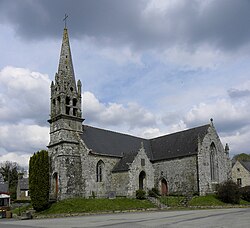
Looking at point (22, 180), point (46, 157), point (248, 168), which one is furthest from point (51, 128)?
point (248, 168)

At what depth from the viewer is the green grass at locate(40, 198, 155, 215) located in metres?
31.5

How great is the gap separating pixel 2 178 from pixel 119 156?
5414 centimetres

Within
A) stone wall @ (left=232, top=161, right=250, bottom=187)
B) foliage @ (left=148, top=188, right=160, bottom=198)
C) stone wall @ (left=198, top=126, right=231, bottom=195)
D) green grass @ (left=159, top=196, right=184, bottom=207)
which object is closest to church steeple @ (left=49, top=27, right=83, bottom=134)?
foliage @ (left=148, top=188, right=160, bottom=198)

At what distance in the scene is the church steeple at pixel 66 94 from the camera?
3981cm

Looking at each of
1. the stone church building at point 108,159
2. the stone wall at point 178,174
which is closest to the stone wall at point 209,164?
the stone church building at point 108,159

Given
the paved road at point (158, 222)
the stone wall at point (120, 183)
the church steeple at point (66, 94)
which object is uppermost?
the church steeple at point (66, 94)

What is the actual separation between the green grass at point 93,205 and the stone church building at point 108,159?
12.0ft

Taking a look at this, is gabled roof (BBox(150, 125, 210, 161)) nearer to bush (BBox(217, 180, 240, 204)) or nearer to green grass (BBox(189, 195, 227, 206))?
bush (BBox(217, 180, 240, 204))

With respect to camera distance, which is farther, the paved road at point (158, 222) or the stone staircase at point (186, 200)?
the stone staircase at point (186, 200)

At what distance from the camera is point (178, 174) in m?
41.9

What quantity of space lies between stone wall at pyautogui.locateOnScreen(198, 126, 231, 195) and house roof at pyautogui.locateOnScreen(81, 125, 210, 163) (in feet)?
2.82

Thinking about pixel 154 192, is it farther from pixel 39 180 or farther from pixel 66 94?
pixel 66 94

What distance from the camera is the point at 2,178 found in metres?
85.7

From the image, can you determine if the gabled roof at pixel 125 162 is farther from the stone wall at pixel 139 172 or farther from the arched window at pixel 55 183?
the arched window at pixel 55 183
